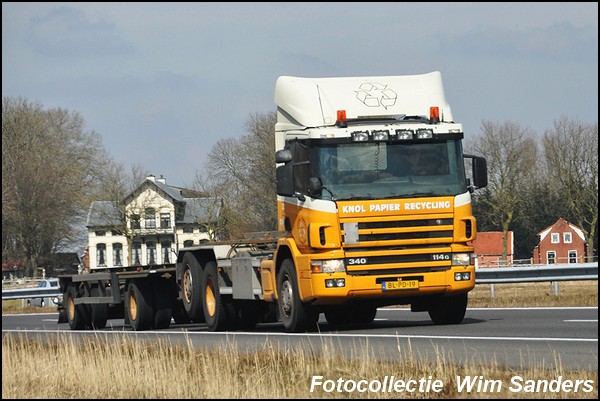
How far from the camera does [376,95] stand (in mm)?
19125

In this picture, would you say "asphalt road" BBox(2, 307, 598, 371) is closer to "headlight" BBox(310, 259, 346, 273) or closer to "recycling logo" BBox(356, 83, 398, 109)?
"headlight" BBox(310, 259, 346, 273)

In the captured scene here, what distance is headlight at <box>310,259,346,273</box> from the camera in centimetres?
1797

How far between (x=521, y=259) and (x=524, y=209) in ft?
28.8

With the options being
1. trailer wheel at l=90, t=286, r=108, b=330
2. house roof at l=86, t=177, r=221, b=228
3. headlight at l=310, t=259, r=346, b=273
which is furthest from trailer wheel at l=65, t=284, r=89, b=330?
house roof at l=86, t=177, r=221, b=228

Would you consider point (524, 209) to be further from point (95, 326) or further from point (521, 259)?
point (95, 326)

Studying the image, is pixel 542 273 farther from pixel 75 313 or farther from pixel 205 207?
pixel 205 207

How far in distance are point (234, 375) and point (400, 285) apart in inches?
262

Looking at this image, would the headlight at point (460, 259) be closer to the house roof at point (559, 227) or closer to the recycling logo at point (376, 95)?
the recycling logo at point (376, 95)

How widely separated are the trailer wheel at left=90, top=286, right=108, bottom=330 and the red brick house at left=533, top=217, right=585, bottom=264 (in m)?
74.2

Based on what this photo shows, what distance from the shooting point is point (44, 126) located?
88625 millimetres

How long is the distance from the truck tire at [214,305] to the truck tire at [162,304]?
6.27ft

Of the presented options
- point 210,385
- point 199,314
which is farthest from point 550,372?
point 199,314

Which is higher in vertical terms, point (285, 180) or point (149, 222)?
point (149, 222)

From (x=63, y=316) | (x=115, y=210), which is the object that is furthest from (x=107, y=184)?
(x=63, y=316)
